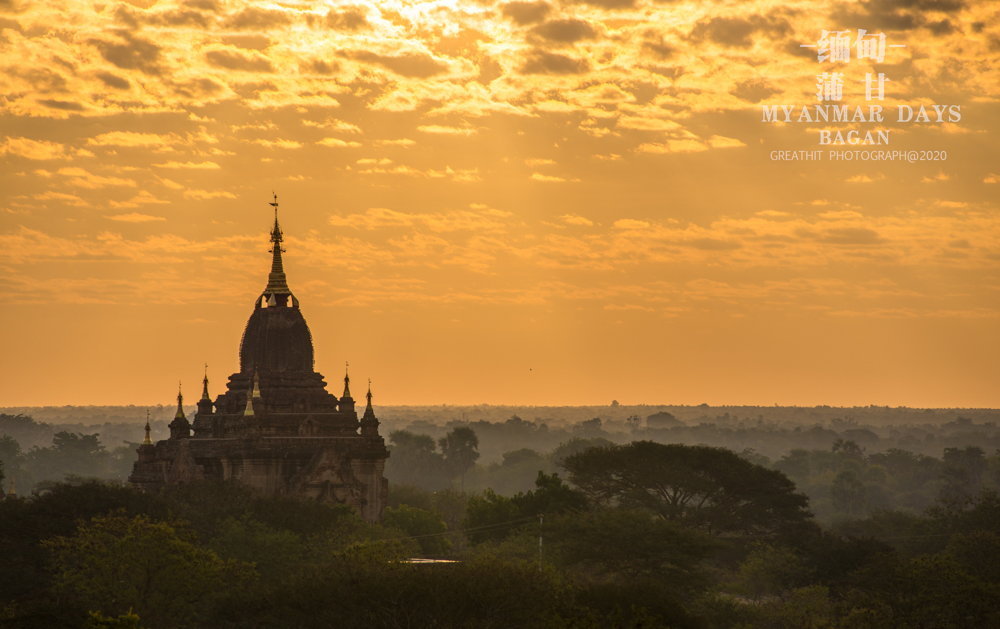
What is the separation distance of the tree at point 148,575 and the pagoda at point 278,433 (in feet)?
63.8

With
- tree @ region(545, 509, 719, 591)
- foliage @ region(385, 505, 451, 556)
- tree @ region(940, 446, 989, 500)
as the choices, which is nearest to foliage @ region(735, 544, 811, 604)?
tree @ region(545, 509, 719, 591)

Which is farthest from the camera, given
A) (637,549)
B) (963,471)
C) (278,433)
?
(963,471)

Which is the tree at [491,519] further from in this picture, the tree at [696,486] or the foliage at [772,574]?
the foliage at [772,574]

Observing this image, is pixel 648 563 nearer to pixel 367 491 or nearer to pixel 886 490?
pixel 367 491

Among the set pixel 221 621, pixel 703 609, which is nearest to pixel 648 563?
pixel 703 609

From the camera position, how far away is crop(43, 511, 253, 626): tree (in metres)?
46.0

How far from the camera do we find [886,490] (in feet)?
532

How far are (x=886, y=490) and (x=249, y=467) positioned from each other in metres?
113

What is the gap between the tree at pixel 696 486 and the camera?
73.6 m

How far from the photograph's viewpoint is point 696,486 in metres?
73.8

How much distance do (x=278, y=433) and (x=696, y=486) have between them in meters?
23.7

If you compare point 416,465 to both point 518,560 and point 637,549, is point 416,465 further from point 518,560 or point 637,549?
point 518,560

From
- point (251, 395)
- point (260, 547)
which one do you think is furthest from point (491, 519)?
point (260, 547)

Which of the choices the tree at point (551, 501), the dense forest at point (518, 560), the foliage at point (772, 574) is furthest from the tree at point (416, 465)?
the foliage at point (772, 574)
